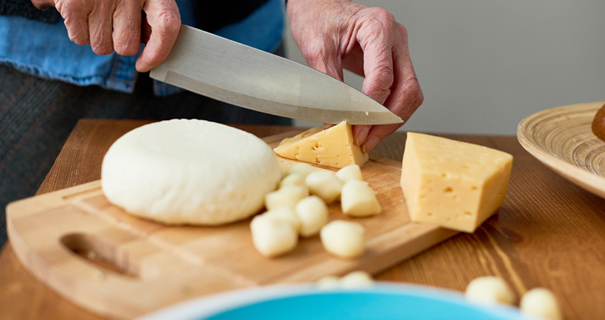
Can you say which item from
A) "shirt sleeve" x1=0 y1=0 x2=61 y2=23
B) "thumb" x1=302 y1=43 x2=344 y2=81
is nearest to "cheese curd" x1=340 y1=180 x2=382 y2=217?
"thumb" x1=302 y1=43 x2=344 y2=81

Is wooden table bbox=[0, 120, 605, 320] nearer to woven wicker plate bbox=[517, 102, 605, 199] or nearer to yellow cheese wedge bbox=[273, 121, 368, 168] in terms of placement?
woven wicker plate bbox=[517, 102, 605, 199]

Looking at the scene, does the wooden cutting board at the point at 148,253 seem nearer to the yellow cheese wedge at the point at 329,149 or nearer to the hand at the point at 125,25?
the yellow cheese wedge at the point at 329,149

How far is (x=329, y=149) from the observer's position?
1.26 m

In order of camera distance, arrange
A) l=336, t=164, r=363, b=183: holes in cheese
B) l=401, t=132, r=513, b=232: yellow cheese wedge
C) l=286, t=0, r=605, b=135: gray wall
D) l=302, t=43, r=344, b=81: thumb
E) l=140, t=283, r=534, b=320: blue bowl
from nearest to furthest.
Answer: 1. l=140, t=283, r=534, b=320: blue bowl
2. l=401, t=132, r=513, b=232: yellow cheese wedge
3. l=336, t=164, r=363, b=183: holes in cheese
4. l=302, t=43, r=344, b=81: thumb
5. l=286, t=0, r=605, b=135: gray wall

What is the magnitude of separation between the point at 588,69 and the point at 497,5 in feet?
2.54

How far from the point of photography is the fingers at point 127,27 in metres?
1.18

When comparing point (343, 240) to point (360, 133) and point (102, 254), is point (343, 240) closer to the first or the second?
point (102, 254)

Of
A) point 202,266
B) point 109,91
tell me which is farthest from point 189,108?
point 202,266

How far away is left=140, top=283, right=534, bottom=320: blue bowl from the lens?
53cm

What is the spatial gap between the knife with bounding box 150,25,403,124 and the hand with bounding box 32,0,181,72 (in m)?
0.04

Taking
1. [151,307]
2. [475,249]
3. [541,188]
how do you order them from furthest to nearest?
1. [541,188]
2. [475,249]
3. [151,307]

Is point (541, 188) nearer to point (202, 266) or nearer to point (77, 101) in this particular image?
point (202, 266)

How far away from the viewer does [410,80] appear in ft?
4.38

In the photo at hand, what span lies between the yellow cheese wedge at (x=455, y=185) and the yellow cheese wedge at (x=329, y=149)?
250 mm
